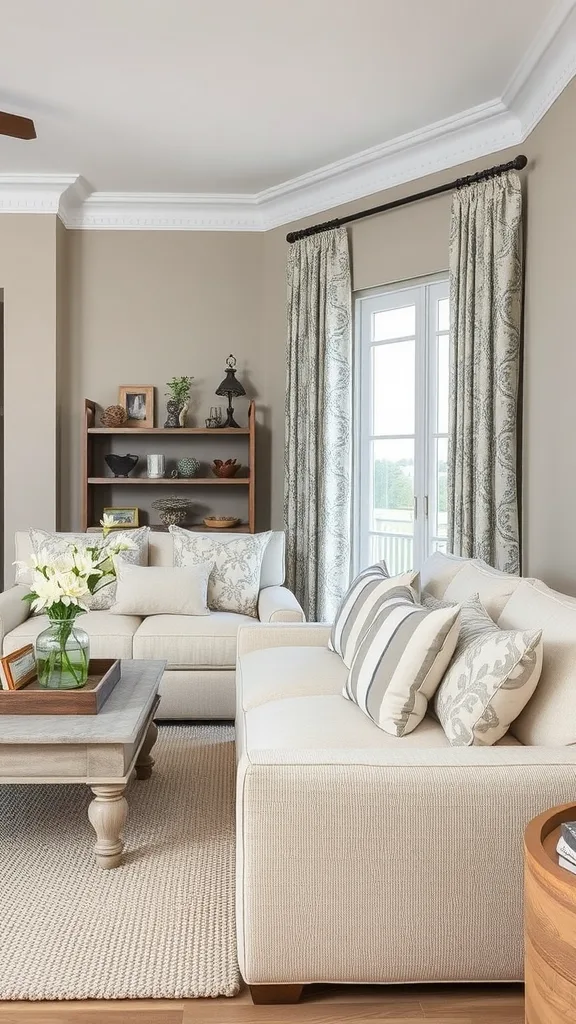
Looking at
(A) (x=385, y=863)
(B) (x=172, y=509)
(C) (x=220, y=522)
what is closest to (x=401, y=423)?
(C) (x=220, y=522)

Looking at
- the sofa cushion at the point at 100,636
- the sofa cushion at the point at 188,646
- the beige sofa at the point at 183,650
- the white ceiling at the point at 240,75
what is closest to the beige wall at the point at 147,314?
the white ceiling at the point at 240,75

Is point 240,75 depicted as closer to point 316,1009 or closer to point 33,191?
point 33,191

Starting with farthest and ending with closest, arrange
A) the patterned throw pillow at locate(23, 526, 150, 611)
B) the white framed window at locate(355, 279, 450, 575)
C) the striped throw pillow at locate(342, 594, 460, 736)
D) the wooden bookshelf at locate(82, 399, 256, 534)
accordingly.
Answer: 1. the wooden bookshelf at locate(82, 399, 256, 534)
2. the white framed window at locate(355, 279, 450, 575)
3. the patterned throw pillow at locate(23, 526, 150, 611)
4. the striped throw pillow at locate(342, 594, 460, 736)

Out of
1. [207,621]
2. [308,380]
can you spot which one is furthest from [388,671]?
[308,380]

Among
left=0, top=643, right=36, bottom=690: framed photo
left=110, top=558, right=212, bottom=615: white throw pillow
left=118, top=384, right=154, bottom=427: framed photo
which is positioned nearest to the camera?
left=0, top=643, right=36, bottom=690: framed photo

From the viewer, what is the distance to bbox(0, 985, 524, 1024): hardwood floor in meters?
1.85

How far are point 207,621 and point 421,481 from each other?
4.77 ft

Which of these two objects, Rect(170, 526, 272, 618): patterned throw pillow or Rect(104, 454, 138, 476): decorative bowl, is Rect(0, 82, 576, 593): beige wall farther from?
Rect(170, 526, 272, 618): patterned throw pillow

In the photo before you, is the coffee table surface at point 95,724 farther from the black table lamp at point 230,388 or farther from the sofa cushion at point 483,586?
the black table lamp at point 230,388

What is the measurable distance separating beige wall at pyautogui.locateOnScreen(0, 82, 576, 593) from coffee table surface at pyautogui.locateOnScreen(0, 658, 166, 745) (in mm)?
2615

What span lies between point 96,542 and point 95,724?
6.76 ft

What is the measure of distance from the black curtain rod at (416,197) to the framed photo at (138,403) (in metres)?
1.31

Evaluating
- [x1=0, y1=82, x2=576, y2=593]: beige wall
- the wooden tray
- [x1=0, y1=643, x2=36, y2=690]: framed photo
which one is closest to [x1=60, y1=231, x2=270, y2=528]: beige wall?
[x1=0, y1=82, x2=576, y2=593]: beige wall

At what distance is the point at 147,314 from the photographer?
5.54 m
